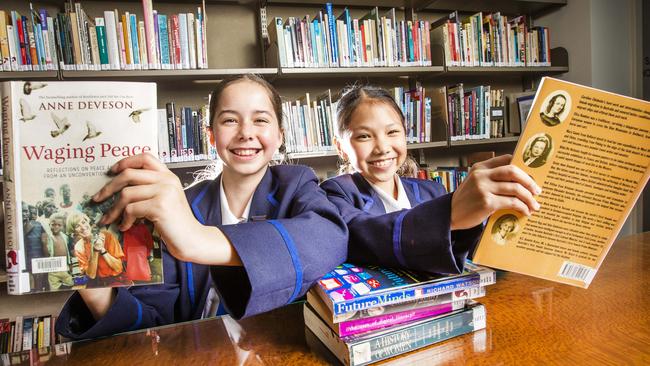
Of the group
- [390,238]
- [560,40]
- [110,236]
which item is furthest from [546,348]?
Answer: [560,40]

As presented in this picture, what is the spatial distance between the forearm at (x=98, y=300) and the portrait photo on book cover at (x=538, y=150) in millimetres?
665

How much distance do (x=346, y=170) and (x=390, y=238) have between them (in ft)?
2.89

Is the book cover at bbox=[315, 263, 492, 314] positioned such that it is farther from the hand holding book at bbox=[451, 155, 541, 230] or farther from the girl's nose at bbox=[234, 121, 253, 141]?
the girl's nose at bbox=[234, 121, 253, 141]

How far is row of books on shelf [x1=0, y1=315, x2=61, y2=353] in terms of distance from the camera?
2051 mm

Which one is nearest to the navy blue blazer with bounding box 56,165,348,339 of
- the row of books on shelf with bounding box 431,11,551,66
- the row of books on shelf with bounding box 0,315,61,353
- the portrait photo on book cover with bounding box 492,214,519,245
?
the portrait photo on book cover with bounding box 492,214,519,245

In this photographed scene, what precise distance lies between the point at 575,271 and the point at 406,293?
9.9 inches

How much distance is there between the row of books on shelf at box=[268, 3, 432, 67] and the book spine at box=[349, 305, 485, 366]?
192cm

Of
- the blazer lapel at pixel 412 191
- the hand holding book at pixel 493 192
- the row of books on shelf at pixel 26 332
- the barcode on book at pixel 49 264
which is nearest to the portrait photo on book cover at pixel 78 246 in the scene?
the barcode on book at pixel 49 264

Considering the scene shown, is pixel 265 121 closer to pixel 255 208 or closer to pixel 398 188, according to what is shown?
pixel 255 208

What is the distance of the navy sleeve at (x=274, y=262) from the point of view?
0.55 metres

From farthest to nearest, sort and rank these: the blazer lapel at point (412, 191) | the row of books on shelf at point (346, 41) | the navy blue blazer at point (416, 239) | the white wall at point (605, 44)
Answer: the white wall at point (605, 44), the row of books on shelf at point (346, 41), the blazer lapel at point (412, 191), the navy blue blazer at point (416, 239)

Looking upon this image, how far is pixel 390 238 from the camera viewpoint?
→ 2.15ft

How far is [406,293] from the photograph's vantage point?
530 mm

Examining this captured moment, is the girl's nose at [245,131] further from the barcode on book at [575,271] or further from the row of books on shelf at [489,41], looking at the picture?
the row of books on shelf at [489,41]
